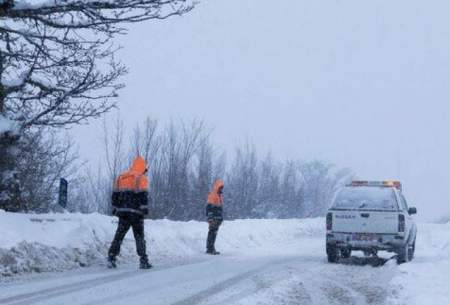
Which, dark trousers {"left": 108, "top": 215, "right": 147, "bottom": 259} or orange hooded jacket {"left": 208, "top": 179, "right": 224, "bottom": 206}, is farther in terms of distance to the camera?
orange hooded jacket {"left": 208, "top": 179, "right": 224, "bottom": 206}

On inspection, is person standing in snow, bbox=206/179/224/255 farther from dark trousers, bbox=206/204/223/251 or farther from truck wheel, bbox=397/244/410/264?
truck wheel, bbox=397/244/410/264

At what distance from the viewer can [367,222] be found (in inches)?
650

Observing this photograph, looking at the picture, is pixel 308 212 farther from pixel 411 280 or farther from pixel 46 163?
pixel 411 280

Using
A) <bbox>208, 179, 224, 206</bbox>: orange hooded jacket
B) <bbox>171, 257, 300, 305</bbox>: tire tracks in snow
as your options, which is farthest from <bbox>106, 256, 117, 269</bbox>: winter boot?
<bbox>208, 179, 224, 206</bbox>: orange hooded jacket

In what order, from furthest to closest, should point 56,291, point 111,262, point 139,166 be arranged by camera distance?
point 139,166 < point 111,262 < point 56,291

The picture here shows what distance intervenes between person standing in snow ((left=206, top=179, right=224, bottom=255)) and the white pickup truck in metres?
3.61

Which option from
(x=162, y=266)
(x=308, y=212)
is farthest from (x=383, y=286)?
(x=308, y=212)

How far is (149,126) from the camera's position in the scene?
54.3 m

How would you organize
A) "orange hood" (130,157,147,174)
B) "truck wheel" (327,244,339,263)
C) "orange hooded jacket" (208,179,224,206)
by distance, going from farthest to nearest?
"orange hooded jacket" (208,179,224,206) < "truck wheel" (327,244,339,263) < "orange hood" (130,157,147,174)

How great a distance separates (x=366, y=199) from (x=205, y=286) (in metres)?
7.62

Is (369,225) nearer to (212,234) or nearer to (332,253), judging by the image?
(332,253)

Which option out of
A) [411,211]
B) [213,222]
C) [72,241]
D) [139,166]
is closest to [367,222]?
[411,211]

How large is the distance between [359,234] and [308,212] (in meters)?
74.3

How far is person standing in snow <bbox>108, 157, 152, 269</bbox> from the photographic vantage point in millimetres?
13117
